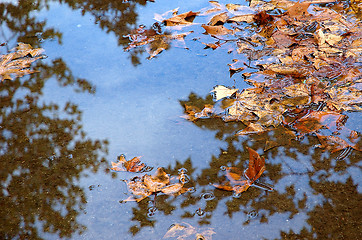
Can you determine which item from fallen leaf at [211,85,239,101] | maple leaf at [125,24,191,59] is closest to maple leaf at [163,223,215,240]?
fallen leaf at [211,85,239,101]

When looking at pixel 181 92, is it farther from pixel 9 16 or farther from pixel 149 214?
pixel 9 16

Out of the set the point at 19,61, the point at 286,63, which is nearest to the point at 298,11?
the point at 286,63

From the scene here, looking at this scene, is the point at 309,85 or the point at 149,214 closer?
the point at 149,214

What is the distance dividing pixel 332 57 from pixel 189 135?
1.42 metres

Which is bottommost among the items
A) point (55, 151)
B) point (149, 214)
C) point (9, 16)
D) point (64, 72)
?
point (149, 214)

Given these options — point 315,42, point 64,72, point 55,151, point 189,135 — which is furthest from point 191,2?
point 55,151

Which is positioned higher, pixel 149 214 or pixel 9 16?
pixel 9 16

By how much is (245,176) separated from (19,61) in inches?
88.0

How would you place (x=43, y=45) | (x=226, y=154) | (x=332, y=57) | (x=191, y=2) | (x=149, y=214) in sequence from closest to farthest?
1. (x=149, y=214)
2. (x=226, y=154)
3. (x=332, y=57)
4. (x=43, y=45)
5. (x=191, y=2)

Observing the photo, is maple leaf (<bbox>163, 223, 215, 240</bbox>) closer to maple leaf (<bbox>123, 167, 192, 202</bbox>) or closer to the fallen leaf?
maple leaf (<bbox>123, 167, 192, 202</bbox>)

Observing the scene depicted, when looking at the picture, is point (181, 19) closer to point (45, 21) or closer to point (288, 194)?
point (45, 21)

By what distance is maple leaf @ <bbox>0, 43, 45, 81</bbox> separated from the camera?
2.76 meters

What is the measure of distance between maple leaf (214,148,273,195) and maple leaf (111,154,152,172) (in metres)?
0.44

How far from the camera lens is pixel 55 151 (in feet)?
6.73
